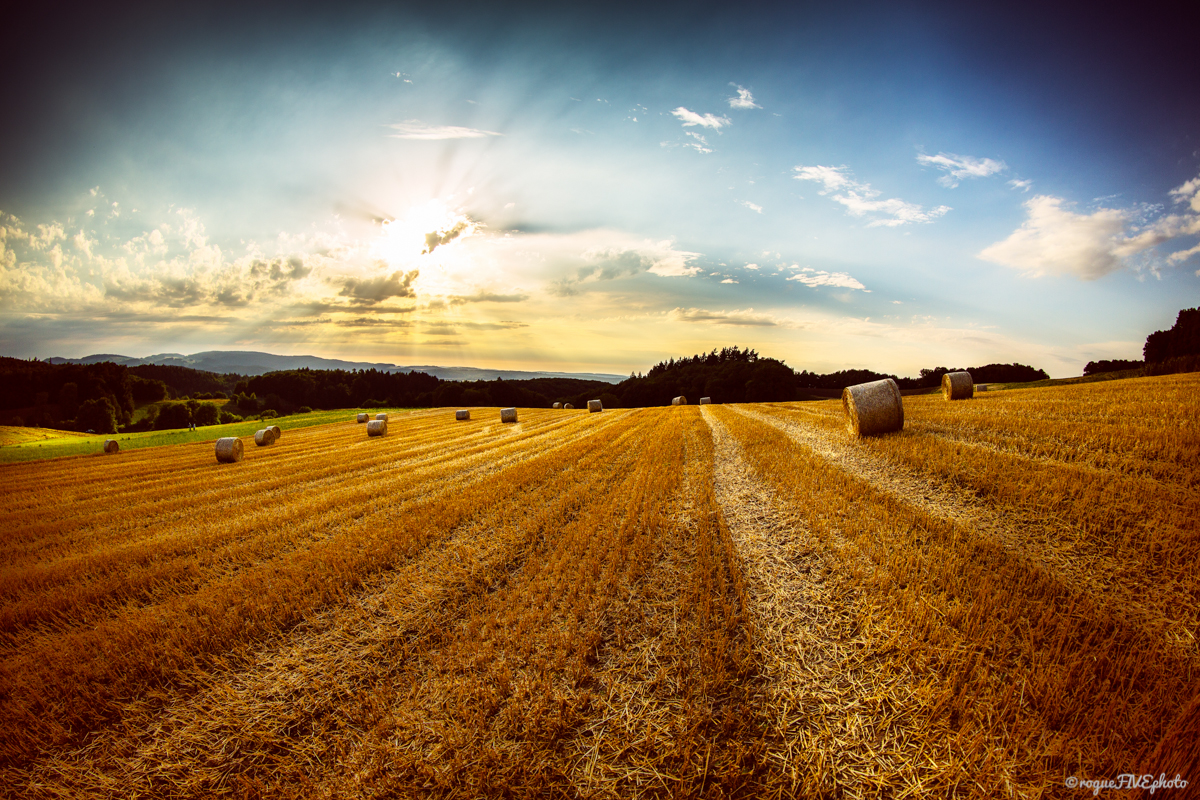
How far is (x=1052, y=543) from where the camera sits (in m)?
5.14

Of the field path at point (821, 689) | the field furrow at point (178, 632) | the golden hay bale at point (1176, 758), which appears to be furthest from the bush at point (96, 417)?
the golden hay bale at point (1176, 758)

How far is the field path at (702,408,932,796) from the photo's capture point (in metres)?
2.73

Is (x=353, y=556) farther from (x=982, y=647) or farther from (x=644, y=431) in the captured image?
(x=644, y=431)

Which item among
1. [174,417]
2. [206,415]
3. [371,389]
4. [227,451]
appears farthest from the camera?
[371,389]

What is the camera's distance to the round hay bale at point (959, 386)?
19.1 metres

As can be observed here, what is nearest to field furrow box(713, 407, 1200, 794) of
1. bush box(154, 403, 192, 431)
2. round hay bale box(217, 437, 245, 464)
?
round hay bale box(217, 437, 245, 464)

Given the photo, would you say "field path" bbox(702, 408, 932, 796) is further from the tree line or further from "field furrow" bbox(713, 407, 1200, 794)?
the tree line

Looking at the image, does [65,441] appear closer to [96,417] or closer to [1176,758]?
[96,417]

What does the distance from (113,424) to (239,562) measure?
76017mm

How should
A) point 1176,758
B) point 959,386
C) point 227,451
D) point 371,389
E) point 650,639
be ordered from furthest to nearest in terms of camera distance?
1. point 371,389
2. point 959,386
3. point 227,451
4. point 650,639
5. point 1176,758

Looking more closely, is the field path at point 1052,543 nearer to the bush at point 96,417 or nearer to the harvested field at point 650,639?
the harvested field at point 650,639

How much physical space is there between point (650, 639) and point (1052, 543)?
545 centimetres

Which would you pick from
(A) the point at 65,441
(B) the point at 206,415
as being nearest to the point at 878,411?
(A) the point at 65,441

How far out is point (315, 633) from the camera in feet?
15.0
